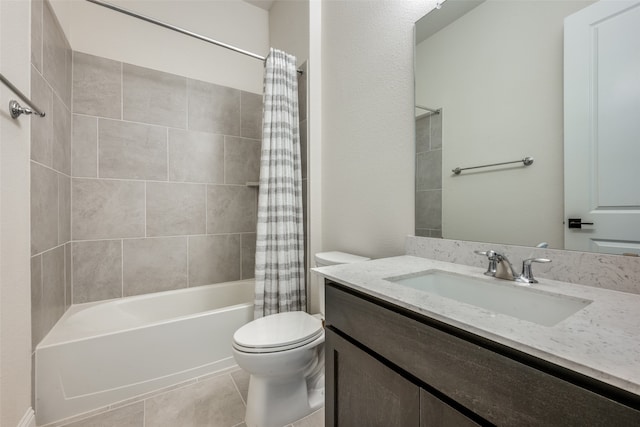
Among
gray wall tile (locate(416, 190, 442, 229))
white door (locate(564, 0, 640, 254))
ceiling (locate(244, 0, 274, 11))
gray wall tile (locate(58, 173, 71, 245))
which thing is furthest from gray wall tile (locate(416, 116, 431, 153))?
ceiling (locate(244, 0, 274, 11))

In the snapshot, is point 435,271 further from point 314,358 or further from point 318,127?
point 318,127

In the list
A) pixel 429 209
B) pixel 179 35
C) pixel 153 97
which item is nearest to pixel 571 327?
pixel 429 209

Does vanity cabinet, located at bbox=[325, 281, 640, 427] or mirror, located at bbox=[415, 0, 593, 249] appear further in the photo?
mirror, located at bbox=[415, 0, 593, 249]

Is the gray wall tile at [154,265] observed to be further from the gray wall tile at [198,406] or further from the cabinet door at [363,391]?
the cabinet door at [363,391]

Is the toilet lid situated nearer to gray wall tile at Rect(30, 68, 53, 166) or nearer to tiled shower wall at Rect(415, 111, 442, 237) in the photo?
tiled shower wall at Rect(415, 111, 442, 237)

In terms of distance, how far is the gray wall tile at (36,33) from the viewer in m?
1.21

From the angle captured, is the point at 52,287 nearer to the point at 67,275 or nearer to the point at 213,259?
the point at 67,275

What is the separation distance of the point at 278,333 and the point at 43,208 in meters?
1.33

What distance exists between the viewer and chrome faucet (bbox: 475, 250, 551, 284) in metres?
0.77

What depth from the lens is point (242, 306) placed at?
1788mm

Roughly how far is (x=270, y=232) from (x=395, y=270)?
3.30 feet

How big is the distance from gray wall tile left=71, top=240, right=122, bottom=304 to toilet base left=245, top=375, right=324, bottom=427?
1.35m

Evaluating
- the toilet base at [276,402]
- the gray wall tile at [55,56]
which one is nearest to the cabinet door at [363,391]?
the toilet base at [276,402]

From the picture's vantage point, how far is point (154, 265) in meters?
2.00
